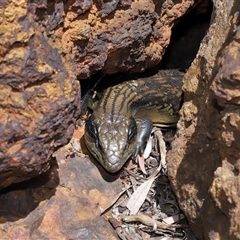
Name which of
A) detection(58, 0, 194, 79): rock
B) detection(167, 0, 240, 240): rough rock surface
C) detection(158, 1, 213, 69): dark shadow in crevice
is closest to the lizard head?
detection(58, 0, 194, 79): rock

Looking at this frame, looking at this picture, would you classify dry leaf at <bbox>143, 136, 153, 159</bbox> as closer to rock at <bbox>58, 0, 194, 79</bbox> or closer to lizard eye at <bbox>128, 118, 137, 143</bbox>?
lizard eye at <bbox>128, 118, 137, 143</bbox>

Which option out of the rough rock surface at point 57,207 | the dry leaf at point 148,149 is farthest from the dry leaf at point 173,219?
the dry leaf at point 148,149

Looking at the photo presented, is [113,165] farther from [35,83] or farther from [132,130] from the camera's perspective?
[35,83]

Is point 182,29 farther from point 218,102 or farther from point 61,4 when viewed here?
point 218,102

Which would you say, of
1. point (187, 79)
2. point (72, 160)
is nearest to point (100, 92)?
point (72, 160)

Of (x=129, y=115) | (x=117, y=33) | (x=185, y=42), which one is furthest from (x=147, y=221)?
(x=185, y=42)

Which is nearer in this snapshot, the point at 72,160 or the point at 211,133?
the point at 211,133
